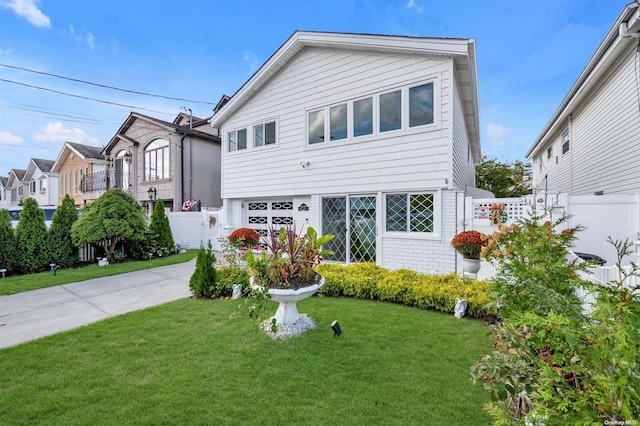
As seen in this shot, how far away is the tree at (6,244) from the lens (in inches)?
331

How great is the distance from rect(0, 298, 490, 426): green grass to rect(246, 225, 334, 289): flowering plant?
719 millimetres

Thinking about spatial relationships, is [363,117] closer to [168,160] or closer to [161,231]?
[161,231]

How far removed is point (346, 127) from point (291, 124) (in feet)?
6.59

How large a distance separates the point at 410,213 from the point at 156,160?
13.8 m

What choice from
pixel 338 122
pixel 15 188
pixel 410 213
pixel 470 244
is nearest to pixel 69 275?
pixel 338 122

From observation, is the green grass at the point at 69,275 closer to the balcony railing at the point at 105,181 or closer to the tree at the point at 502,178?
the balcony railing at the point at 105,181

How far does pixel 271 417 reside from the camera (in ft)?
8.23

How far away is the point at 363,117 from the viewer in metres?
8.41

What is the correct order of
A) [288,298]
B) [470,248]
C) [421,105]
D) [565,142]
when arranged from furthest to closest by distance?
[565,142], [421,105], [470,248], [288,298]

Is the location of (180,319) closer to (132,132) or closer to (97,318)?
(97,318)

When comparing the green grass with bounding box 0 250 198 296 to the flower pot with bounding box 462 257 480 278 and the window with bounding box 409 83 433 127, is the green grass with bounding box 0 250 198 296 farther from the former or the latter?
the flower pot with bounding box 462 257 480 278

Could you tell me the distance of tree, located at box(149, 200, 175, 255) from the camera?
11422 millimetres

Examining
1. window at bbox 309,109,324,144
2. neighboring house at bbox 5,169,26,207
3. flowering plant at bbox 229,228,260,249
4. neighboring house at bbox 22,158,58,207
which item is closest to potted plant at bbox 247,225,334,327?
flowering plant at bbox 229,228,260,249

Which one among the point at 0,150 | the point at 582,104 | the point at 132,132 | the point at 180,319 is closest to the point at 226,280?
the point at 180,319
